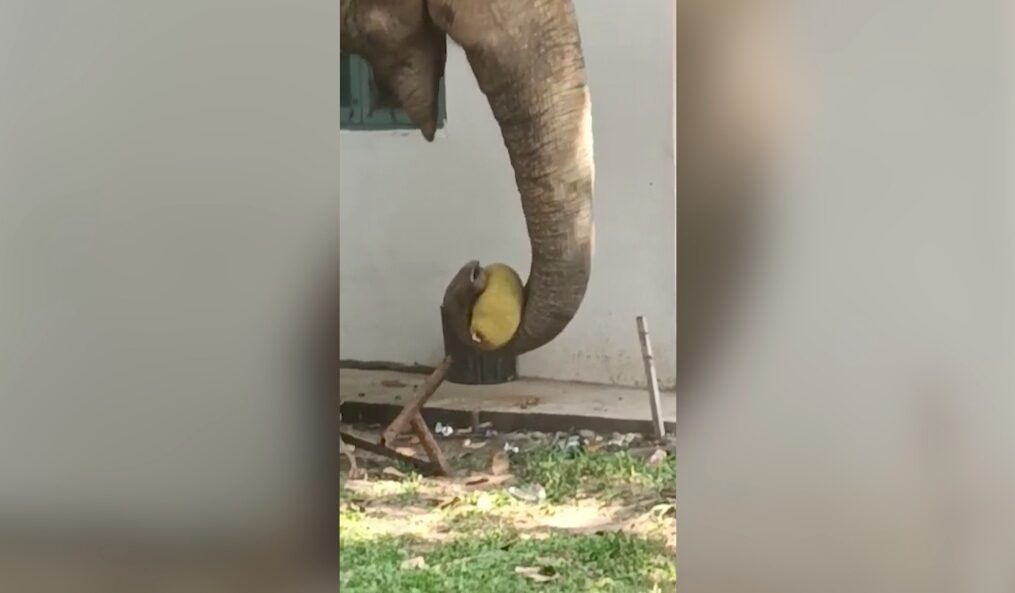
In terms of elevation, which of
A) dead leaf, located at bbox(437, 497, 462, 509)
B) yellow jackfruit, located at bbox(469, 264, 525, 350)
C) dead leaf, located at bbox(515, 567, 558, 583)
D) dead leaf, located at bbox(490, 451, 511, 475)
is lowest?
dead leaf, located at bbox(515, 567, 558, 583)

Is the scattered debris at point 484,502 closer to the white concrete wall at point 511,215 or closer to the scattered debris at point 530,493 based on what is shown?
the scattered debris at point 530,493

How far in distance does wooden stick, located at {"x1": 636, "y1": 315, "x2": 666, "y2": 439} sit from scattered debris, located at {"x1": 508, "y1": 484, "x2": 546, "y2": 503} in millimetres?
146

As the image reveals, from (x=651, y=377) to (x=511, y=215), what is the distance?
24 centimetres

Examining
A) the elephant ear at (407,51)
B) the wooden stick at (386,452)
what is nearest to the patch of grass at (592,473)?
the wooden stick at (386,452)

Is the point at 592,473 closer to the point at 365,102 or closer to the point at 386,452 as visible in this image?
the point at 386,452

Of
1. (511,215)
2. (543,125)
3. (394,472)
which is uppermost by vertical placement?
(543,125)

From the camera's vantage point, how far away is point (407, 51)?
1140 millimetres

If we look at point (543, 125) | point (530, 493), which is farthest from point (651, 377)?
point (543, 125)

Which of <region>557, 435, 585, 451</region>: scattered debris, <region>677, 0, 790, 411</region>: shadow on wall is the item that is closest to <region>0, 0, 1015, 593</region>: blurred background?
<region>677, 0, 790, 411</region>: shadow on wall

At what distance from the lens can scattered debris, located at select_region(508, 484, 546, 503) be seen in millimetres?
1109

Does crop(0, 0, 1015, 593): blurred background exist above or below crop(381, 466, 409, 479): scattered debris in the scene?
above

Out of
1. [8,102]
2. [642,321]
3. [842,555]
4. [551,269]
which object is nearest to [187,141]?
[8,102]

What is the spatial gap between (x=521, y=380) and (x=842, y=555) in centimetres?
42

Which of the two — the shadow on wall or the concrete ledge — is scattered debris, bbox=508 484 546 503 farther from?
the shadow on wall
